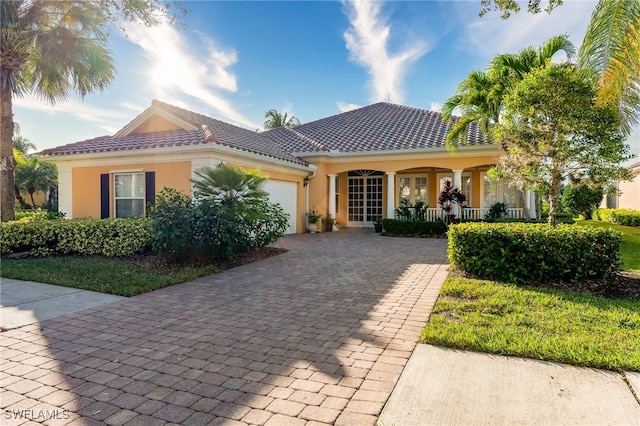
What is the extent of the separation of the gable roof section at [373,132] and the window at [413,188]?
7.71 ft

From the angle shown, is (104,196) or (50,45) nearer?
(50,45)

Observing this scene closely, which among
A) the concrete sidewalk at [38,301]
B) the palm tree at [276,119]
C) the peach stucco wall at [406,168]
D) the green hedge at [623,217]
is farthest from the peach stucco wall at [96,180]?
the palm tree at [276,119]

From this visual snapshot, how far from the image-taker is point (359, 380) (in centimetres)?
321

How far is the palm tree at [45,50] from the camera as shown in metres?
11.2

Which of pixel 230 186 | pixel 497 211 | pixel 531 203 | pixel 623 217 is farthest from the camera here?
pixel 623 217

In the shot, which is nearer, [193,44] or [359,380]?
[359,380]

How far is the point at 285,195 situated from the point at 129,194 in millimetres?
5737

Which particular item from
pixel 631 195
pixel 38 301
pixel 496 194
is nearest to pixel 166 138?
pixel 38 301

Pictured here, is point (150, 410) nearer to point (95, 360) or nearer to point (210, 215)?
point (95, 360)

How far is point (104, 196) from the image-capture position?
508 inches

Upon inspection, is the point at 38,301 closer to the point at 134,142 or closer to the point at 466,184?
the point at 134,142

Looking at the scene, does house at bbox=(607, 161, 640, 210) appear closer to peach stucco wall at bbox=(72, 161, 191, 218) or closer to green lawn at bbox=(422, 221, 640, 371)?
green lawn at bbox=(422, 221, 640, 371)

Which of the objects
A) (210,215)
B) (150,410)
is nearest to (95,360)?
(150,410)

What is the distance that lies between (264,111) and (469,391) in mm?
37571
